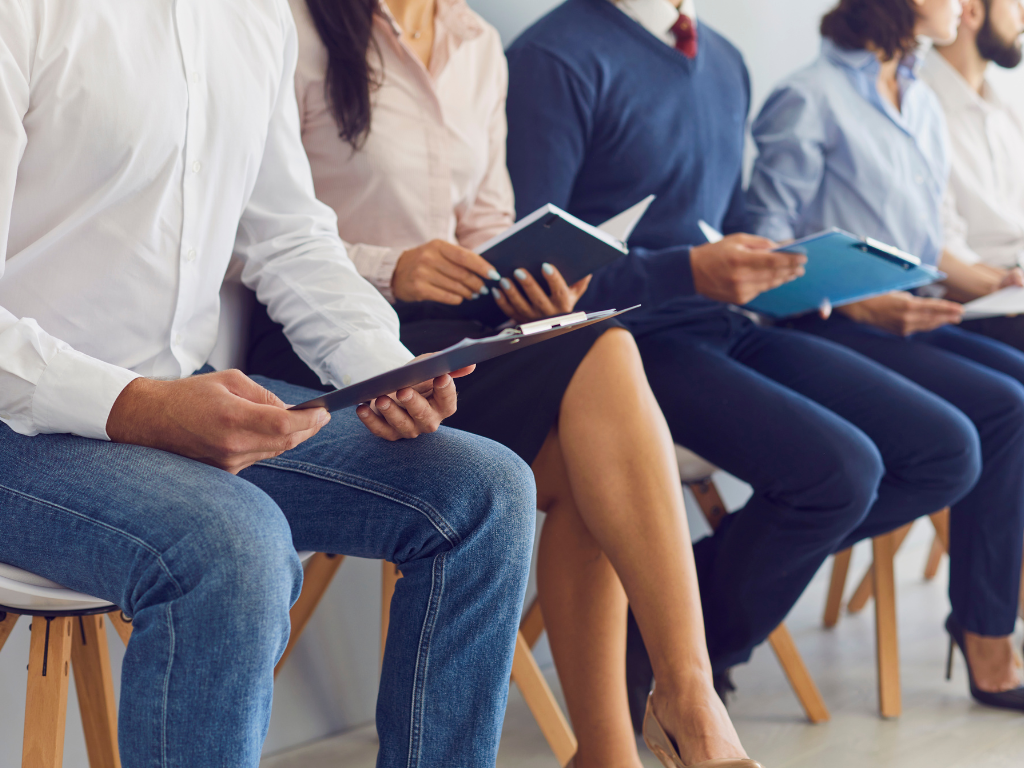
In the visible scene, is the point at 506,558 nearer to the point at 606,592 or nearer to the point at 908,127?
the point at 606,592

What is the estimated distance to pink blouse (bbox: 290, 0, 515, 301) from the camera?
108 cm

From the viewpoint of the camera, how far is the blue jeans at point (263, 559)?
563 millimetres

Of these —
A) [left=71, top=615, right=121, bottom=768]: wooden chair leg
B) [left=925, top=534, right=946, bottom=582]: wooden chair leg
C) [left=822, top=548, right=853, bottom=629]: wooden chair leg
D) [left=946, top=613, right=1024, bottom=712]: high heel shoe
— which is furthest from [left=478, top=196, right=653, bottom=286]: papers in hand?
[left=925, top=534, right=946, bottom=582]: wooden chair leg

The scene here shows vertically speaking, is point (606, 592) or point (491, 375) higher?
point (491, 375)

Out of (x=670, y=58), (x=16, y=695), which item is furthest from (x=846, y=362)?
(x=16, y=695)

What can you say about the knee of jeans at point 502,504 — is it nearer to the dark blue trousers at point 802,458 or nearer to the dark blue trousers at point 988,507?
the dark blue trousers at point 802,458

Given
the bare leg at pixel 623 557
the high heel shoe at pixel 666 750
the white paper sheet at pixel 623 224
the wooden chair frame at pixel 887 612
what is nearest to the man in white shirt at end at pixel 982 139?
the wooden chair frame at pixel 887 612

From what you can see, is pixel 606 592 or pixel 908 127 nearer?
pixel 606 592

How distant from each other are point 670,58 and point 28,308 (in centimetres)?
101

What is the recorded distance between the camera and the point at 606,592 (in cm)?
97

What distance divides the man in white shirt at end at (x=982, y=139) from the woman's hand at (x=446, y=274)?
1257 millimetres

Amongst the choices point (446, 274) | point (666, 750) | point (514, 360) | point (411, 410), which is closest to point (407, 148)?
point (446, 274)

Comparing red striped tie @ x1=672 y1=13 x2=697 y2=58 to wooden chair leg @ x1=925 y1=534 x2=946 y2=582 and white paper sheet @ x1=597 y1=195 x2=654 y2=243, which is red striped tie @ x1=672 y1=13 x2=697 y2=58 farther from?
wooden chair leg @ x1=925 y1=534 x2=946 y2=582

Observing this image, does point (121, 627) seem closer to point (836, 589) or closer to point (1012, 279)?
point (836, 589)
